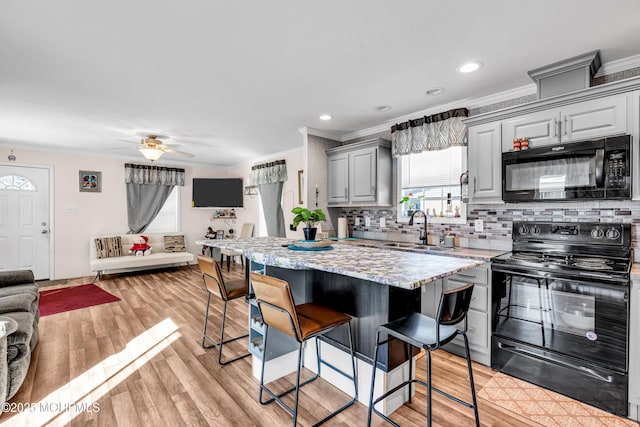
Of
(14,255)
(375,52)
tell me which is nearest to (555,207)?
(375,52)

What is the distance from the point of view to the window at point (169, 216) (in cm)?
683

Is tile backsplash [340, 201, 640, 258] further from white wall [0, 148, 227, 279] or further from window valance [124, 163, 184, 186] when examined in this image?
white wall [0, 148, 227, 279]

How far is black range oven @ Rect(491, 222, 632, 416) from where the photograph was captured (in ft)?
6.40

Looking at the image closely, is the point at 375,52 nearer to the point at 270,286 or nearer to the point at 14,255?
the point at 270,286

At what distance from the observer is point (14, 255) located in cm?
528

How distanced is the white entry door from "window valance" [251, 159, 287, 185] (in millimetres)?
3710

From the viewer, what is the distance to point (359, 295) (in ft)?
6.56

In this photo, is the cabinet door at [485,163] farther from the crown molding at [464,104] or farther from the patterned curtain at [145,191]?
the patterned curtain at [145,191]

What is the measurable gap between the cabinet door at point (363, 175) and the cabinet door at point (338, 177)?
0.09 m

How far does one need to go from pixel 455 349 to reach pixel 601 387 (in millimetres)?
999

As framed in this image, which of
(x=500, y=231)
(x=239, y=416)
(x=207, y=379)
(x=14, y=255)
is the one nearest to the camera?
(x=239, y=416)

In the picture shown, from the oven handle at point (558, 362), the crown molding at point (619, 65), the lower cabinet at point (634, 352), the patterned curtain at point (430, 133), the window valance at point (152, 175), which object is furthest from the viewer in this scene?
the window valance at point (152, 175)

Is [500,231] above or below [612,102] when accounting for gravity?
below

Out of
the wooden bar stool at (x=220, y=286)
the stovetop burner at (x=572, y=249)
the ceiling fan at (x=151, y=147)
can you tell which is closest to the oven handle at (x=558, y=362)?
the stovetop burner at (x=572, y=249)
